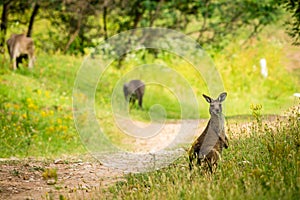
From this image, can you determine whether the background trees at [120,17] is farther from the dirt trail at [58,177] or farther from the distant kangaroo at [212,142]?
the distant kangaroo at [212,142]

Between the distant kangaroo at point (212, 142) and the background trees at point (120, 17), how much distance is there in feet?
53.4

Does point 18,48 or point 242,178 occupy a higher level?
point 18,48

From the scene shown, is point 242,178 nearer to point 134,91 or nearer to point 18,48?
point 134,91

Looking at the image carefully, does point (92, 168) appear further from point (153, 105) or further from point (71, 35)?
point (71, 35)

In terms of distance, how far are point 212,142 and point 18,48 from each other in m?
11.7

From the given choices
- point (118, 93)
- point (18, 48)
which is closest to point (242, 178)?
point (118, 93)

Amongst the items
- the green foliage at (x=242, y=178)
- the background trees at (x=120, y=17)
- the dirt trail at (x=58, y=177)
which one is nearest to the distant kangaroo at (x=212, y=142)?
the green foliage at (x=242, y=178)

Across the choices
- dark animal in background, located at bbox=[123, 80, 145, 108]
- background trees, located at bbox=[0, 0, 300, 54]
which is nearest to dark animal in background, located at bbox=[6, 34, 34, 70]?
dark animal in background, located at bbox=[123, 80, 145, 108]

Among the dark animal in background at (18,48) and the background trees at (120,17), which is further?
the background trees at (120,17)

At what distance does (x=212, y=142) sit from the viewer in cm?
655

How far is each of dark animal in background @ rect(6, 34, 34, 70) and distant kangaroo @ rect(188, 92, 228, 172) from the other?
11.4m

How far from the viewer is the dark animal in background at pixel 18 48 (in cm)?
1694

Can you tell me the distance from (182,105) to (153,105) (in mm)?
955

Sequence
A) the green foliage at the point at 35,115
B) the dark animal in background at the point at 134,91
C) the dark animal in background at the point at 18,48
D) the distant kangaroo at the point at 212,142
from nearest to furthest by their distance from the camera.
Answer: the distant kangaroo at the point at 212,142
the green foliage at the point at 35,115
the dark animal in background at the point at 134,91
the dark animal in background at the point at 18,48
